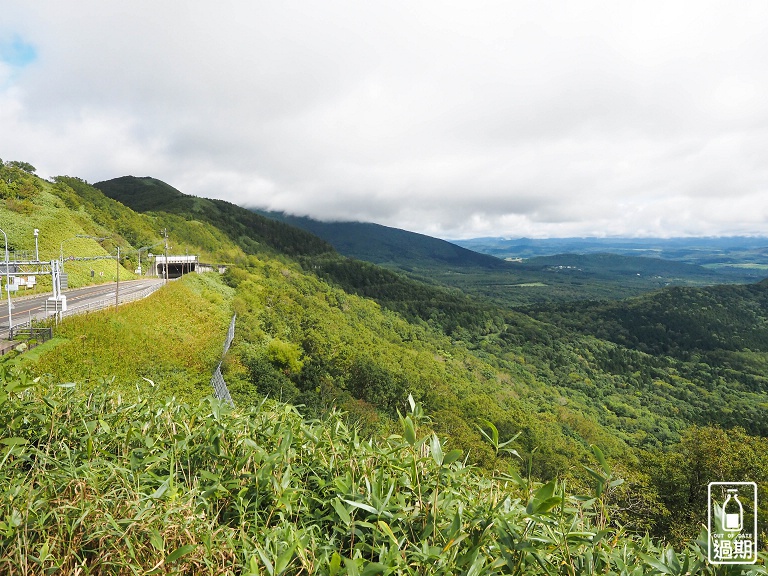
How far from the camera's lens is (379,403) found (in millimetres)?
31859

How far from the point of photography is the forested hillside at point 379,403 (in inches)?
77.9

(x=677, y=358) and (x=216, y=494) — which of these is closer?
(x=216, y=494)

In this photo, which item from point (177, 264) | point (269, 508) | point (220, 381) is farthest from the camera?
point (177, 264)

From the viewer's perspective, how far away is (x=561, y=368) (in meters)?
93.2

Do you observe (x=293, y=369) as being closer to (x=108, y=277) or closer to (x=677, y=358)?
(x=108, y=277)

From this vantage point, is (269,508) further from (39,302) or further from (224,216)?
(224,216)

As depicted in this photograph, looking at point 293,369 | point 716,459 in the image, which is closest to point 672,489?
point 716,459

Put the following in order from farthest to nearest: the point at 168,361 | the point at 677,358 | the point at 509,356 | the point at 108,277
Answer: the point at 677,358, the point at 509,356, the point at 108,277, the point at 168,361

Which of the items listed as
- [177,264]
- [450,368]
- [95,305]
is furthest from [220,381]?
[450,368]

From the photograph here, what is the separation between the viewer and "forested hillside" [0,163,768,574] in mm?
1978

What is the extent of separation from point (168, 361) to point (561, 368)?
9406 cm

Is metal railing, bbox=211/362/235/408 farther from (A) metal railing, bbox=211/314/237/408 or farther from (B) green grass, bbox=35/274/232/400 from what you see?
(B) green grass, bbox=35/274/232/400

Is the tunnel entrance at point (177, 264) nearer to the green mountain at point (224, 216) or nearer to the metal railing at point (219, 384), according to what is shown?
Answer: the metal railing at point (219, 384)

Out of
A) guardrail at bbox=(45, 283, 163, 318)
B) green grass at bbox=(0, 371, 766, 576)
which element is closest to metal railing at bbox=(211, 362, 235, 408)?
guardrail at bbox=(45, 283, 163, 318)
